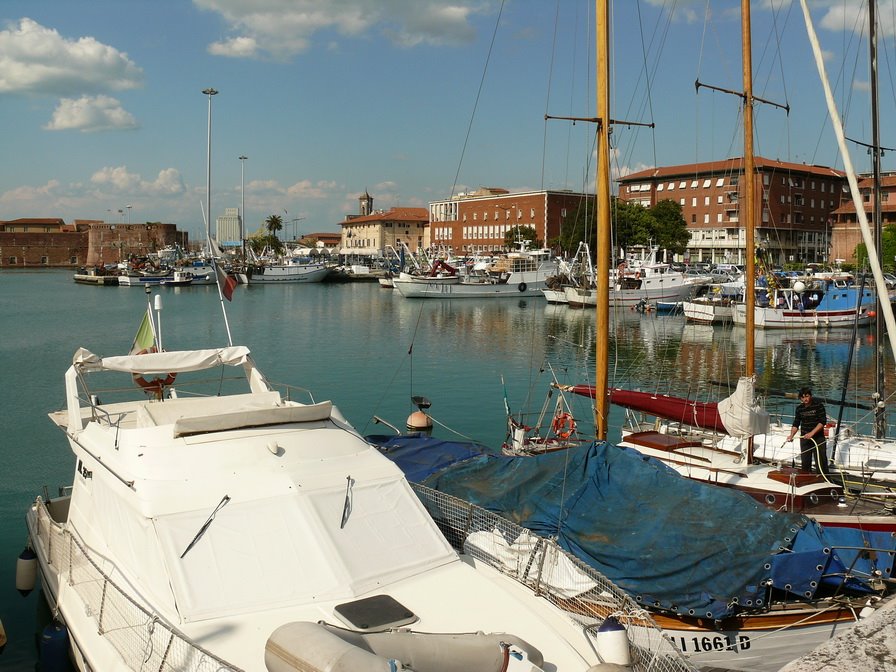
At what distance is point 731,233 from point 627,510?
110864 mm

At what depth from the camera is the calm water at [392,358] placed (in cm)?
2109

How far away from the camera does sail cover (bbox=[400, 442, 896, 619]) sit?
8.54 meters

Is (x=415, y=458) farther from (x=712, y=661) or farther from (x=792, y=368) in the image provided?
(x=792, y=368)

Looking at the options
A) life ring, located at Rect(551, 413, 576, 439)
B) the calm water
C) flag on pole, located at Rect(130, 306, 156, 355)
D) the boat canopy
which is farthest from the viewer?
the calm water

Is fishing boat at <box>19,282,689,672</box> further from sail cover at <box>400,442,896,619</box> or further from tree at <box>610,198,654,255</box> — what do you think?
tree at <box>610,198,654,255</box>

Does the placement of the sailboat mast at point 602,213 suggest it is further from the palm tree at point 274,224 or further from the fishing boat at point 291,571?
the palm tree at point 274,224

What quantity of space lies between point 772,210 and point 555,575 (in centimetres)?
10972

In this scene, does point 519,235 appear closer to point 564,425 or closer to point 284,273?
point 284,273

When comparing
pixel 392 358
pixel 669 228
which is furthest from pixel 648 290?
pixel 392 358

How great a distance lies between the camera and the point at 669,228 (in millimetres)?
99438

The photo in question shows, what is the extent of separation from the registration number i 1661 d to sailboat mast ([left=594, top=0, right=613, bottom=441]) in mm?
4908

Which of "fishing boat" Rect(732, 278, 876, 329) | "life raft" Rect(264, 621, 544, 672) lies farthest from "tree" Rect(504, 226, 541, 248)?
"life raft" Rect(264, 621, 544, 672)

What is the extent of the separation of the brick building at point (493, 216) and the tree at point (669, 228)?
15423mm

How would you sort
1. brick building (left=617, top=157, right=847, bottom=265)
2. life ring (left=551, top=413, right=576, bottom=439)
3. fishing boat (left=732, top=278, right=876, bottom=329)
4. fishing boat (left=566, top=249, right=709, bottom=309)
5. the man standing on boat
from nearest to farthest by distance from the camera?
1. the man standing on boat
2. life ring (left=551, top=413, right=576, bottom=439)
3. fishing boat (left=732, top=278, right=876, bottom=329)
4. fishing boat (left=566, top=249, right=709, bottom=309)
5. brick building (left=617, top=157, right=847, bottom=265)
